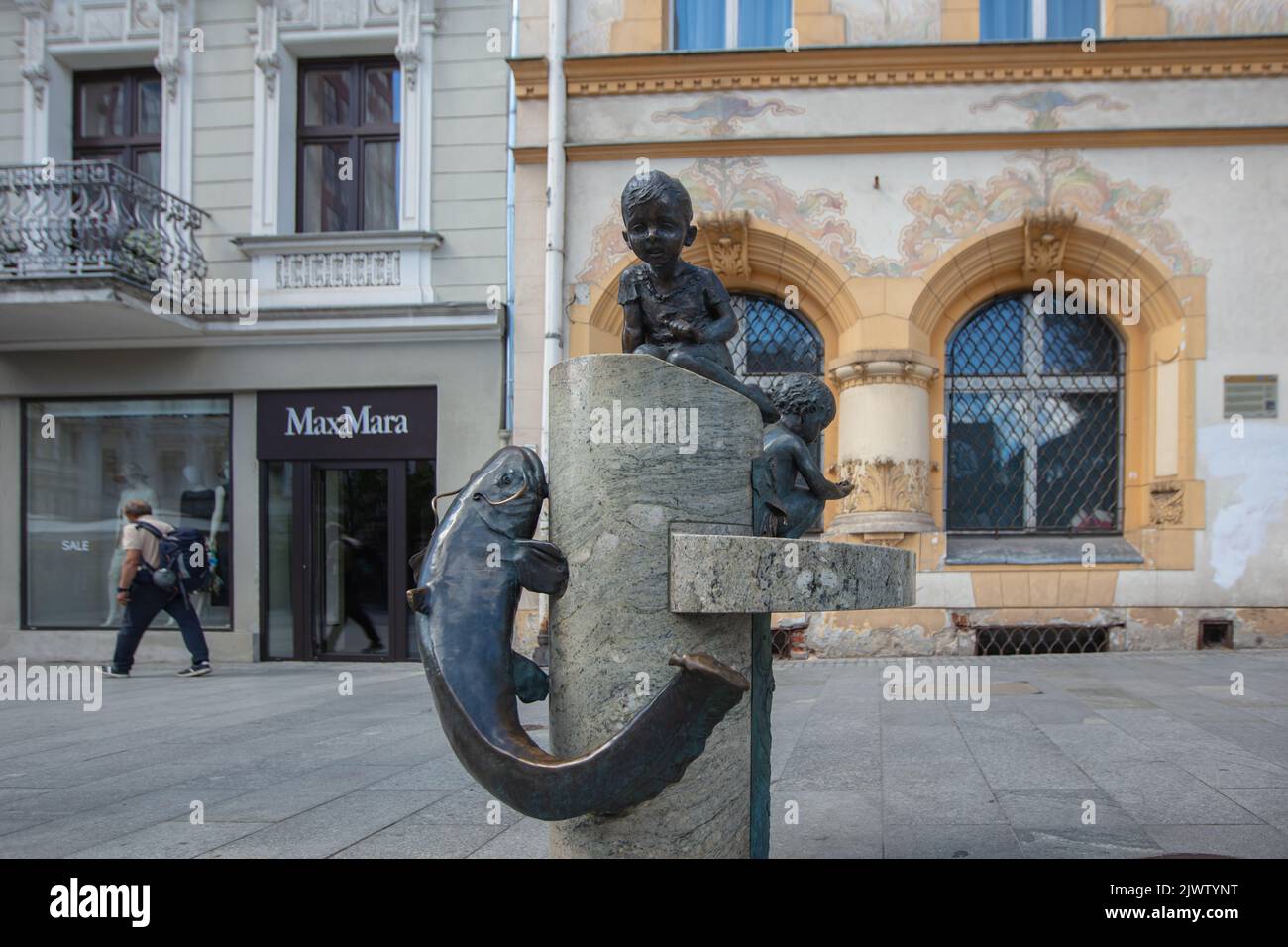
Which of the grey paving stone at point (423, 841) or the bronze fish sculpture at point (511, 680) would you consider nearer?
the bronze fish sculpture at point (511, 680)

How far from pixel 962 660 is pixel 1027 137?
5553mm

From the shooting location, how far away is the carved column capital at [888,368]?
10.5 m

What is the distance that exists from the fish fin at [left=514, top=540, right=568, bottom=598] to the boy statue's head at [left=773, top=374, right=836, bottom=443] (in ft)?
3.49

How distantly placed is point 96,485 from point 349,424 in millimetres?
3588

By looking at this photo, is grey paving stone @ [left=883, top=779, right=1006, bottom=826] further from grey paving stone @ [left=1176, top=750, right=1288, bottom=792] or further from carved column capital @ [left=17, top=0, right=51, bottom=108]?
carved column capital @ [left=17, top=0, right=51, bottom=108]

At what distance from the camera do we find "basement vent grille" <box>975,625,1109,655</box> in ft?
33.7

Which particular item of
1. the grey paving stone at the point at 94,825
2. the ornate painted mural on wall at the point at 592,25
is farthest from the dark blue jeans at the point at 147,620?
the ornate painted mural on wall at the point at 592,25

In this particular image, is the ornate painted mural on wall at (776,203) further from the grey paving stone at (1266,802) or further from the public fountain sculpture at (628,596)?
the public fountain sculpture at (628,596)

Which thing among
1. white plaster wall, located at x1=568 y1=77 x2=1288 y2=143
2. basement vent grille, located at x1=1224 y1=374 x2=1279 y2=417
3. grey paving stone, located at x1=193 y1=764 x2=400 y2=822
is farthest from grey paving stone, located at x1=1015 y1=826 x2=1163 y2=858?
white plaster wall, located at x1=568 y1=77 x2=1288 y2=143

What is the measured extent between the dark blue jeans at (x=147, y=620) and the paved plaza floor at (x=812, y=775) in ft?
5.16

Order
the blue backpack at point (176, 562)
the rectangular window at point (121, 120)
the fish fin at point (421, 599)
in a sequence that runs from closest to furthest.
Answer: the fish fin at point (421, 599), the blue backpack at point (176, 562), the rectangular window at point (121, 120)

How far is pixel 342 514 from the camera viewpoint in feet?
38.4

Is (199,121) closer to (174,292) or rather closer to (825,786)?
(174,292)

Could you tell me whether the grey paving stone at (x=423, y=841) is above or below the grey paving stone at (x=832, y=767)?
above
